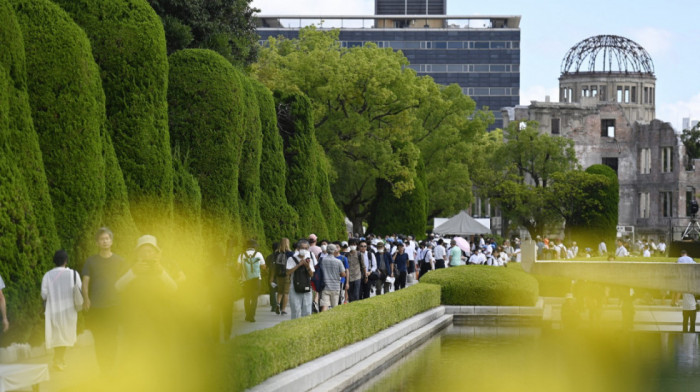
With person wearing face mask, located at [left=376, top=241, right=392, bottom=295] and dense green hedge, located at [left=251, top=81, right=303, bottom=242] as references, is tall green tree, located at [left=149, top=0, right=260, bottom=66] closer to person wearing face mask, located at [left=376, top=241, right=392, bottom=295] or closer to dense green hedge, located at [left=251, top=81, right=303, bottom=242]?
dense green hedge, located at [left=251, top=81, right=303, bottom=242]

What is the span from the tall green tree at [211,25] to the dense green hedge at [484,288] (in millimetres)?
14730

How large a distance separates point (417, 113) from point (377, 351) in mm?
46299

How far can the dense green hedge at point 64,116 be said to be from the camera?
53.1ft

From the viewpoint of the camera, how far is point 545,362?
719 inches

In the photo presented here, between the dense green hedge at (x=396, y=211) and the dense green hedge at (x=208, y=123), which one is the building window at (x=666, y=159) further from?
the dense green hedge at (x=208, y=123)

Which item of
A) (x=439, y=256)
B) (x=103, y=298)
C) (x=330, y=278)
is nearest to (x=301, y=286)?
(x=330, y=278)

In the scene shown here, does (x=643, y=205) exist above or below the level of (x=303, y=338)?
above

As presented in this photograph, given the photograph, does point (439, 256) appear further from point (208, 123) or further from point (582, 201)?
point (582, 201)

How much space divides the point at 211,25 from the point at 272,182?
39.7ft

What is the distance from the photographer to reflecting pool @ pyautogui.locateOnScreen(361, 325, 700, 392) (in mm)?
15297

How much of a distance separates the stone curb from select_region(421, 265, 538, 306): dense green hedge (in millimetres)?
6124

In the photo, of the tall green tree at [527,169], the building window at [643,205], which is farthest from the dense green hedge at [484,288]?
the building window at [643,205]

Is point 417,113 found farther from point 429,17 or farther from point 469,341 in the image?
point 429,17

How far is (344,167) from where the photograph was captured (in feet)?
162
